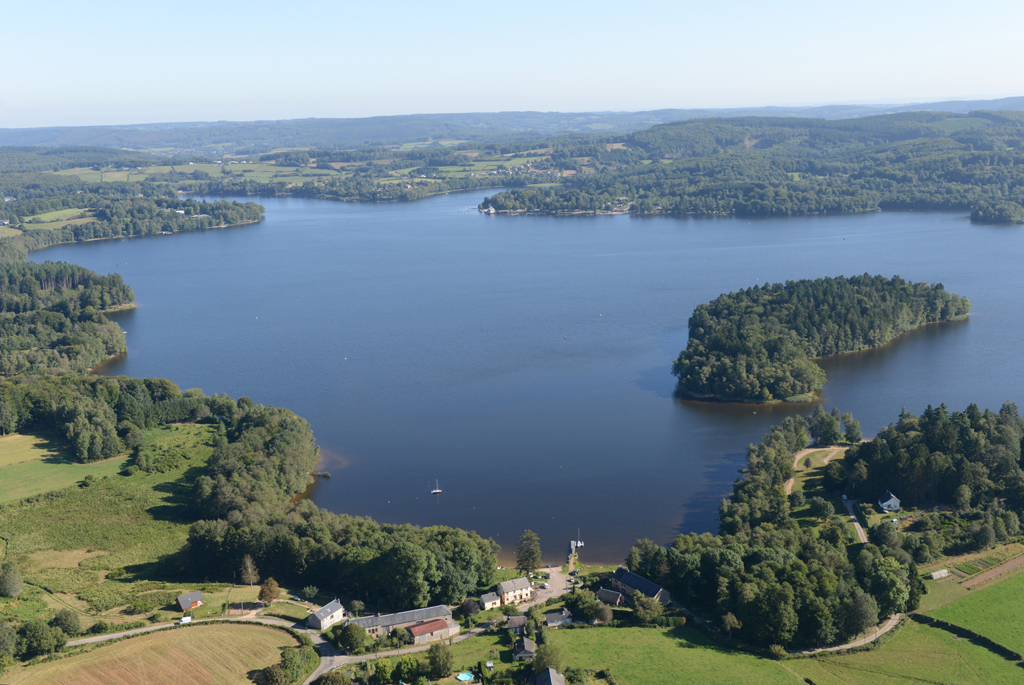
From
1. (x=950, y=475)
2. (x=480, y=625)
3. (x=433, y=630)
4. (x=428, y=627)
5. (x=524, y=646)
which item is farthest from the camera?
(x=950, y=475)

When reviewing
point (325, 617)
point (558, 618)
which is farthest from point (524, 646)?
point (325, 617)

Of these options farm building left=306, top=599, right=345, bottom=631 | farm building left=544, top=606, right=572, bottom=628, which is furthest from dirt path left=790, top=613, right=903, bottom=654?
farm building left=306, top=599, right=345, bottom=631

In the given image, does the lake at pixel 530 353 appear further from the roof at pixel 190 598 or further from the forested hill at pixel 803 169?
the forested hill at pixel 803 169

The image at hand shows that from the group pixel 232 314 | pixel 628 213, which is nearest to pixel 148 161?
pixel 628 213

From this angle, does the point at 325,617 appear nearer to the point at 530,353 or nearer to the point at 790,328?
the point at 530,353

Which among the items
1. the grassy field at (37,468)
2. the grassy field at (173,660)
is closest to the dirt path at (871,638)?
the grassy field at (173,660)

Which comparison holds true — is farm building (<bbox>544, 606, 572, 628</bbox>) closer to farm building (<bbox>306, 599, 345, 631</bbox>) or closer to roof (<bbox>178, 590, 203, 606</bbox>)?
farm building (<bbox>306, 599, 345, 631</bbox>)

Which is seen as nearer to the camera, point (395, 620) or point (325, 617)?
point (325, 617)
